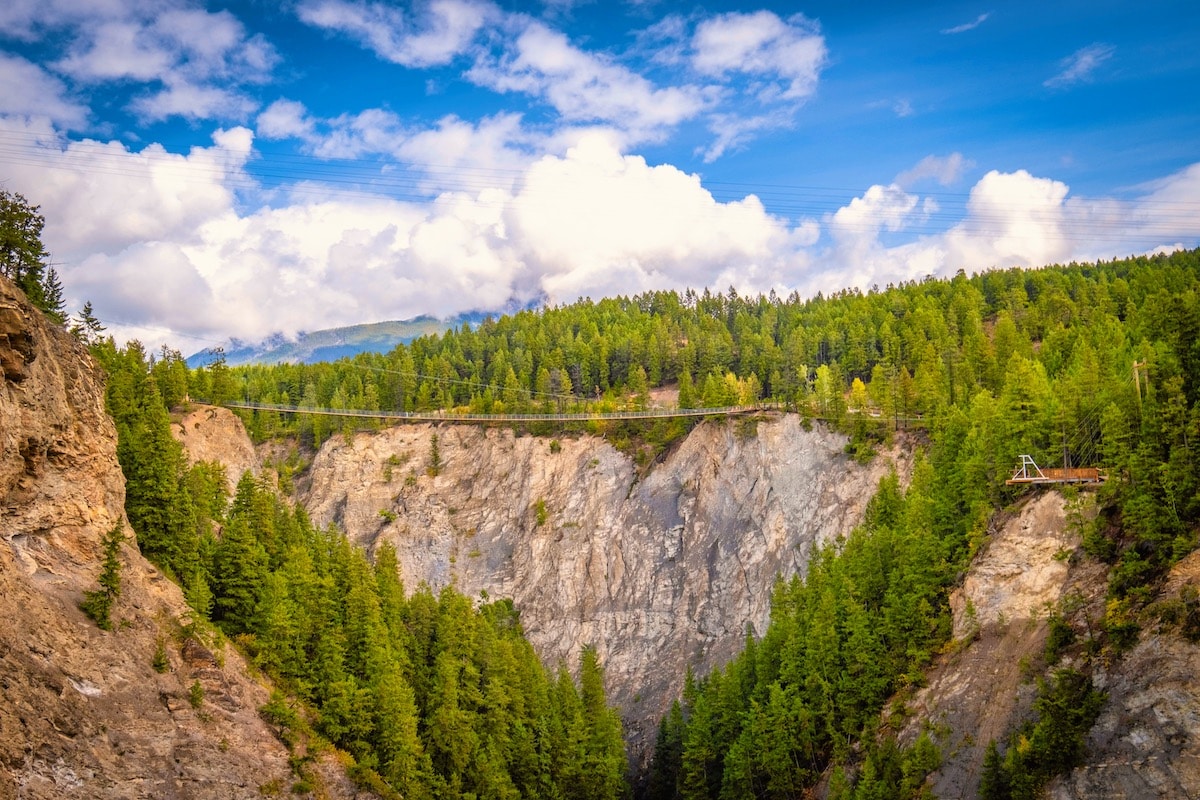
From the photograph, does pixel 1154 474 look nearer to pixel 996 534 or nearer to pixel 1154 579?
pixel 1154 579

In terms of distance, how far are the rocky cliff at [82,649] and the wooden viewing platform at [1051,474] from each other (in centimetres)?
3807

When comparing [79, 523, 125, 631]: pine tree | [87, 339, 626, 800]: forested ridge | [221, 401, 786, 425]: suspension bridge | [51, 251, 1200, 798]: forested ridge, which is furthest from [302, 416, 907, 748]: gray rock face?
[79, 523, 125, 631]: pine tree

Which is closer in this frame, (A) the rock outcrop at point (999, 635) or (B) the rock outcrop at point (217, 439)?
(A) the rock outcrop at point (999, 635)

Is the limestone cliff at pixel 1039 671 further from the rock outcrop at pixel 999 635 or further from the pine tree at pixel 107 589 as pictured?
the pine tree at pixel 107 589

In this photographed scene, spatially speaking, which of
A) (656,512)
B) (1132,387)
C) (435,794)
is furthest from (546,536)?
(1132,387)

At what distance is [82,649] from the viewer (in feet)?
100

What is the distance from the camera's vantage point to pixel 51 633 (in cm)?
2981

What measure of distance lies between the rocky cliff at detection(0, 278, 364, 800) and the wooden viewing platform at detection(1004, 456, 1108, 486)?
1499 inches

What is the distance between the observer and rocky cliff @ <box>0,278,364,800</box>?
27.5m

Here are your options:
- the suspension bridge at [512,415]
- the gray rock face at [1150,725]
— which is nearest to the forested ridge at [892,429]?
the gray rock face at [1150,725]

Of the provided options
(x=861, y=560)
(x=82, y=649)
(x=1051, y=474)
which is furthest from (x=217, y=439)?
(x=1051, y=474)

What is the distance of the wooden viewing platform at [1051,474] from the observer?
46.8 m

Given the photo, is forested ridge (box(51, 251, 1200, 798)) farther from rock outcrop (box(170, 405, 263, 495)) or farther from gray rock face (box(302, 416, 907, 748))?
gray rock face (box(302, 416, 907, 748))

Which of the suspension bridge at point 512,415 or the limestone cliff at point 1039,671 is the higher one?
the suspension bridge at point 512,415
